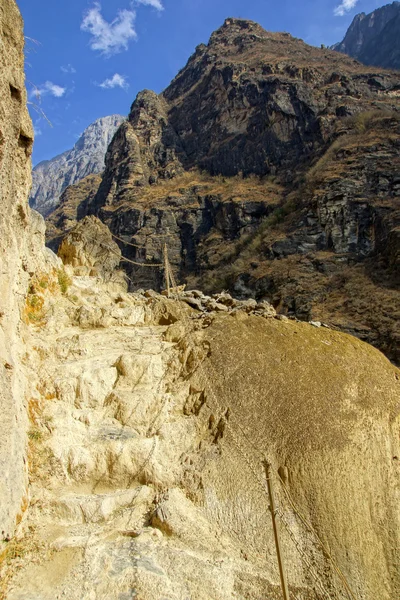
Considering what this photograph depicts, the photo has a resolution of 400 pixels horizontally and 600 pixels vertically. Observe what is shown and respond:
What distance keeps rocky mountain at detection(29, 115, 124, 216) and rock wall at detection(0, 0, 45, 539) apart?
9676 centimetres

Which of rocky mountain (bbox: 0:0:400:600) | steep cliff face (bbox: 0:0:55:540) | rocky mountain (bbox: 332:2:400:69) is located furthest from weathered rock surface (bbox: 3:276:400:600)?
rocky mountain (bbox: 332:2:400:69)

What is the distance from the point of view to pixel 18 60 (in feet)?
24.5

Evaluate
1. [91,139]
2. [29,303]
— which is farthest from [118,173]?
[91,139]

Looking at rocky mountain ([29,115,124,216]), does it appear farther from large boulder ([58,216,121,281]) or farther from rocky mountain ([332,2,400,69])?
large boulder ([58,216,121,281])

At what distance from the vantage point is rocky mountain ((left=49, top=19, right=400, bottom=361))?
2628 cm

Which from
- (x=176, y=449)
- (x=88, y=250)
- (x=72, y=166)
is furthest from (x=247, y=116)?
(x=72, y=166)

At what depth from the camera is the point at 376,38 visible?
93.1 m

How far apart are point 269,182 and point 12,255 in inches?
1703

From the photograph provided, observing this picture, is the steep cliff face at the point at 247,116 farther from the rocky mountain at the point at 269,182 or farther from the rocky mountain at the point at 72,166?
the rocky mountain at the point at 72,166

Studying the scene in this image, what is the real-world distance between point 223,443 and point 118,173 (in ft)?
171

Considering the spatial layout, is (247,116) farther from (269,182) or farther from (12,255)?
(12,255)

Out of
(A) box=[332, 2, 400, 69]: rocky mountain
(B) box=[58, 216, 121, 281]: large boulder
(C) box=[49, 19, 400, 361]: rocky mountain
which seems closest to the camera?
(B) box=[58, 216, 121, 281]: large boulder

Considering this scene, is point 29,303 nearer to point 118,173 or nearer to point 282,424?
point 282,424

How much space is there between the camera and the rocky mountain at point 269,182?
26281 mm
